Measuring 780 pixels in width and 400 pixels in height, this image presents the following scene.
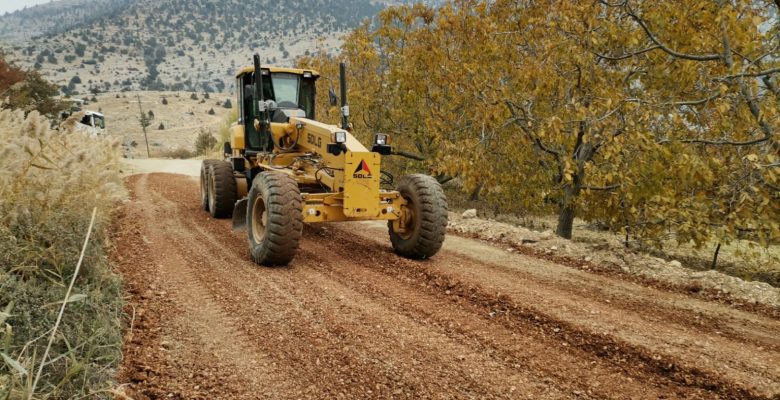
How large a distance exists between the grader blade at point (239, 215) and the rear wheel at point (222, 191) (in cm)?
Answer: 186

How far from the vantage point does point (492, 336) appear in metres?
4.34

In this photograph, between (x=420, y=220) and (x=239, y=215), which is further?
(x=239, y=215)

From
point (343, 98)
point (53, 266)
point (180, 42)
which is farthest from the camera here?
point (180, 42)

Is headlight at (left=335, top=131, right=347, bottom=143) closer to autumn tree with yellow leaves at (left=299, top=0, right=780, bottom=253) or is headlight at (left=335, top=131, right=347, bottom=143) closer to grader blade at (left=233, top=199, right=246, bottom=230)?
grader blade at (left=233, top=199, right=246, bottom=230)

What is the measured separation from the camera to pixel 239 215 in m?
7.73

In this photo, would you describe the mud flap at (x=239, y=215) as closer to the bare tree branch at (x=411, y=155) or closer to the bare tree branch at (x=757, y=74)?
the bare tree branch at (x=757, y=74)

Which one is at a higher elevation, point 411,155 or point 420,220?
point 411,155

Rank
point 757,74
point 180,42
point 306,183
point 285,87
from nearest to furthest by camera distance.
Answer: point 757,74, point 306,183, point 285,87, point 180,42

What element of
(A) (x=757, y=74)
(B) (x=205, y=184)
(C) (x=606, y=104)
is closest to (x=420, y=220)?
(C) (x=606, y=104)

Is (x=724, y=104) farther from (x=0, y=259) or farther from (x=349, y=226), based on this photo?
(x=0, y=259)

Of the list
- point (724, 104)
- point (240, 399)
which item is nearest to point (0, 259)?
point (240, 399)

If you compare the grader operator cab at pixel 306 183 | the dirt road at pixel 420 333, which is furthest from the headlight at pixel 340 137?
the dirt road at pixel 420 333

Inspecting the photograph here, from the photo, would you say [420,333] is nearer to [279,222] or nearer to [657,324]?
[657,324]

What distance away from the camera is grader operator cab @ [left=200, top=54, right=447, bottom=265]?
617 cm
